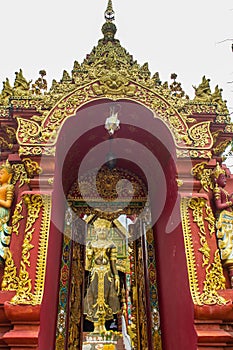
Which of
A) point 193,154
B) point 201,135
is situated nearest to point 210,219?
point 193,154

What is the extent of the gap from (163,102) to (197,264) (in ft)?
7.43

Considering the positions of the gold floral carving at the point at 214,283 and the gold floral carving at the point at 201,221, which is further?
the gold floral carving at the point at 201,221

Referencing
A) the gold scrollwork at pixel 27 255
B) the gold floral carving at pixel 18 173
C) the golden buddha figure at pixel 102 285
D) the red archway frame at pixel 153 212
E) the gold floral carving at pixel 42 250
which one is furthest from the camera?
the golden buddha figure at pixel 102 285

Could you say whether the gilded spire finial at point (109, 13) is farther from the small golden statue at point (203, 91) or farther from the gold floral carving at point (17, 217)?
the gold floral carving at point (17, 217)

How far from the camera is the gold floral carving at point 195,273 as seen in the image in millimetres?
3676

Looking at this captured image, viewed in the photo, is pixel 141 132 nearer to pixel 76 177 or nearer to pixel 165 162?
pixel 165 162

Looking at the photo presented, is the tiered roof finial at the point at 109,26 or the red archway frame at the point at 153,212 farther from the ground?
the tiered roof finial at the point at 109,26

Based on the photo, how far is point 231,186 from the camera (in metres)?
5.27

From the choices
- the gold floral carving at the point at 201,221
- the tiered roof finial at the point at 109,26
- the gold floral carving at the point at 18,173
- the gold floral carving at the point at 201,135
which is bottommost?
the gold floral carving at the point at 201,221

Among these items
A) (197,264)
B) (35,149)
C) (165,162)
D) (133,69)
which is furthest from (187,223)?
(133,69)

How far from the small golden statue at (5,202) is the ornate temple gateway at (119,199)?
0.05ft

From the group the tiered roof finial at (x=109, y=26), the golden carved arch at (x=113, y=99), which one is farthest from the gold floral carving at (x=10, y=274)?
the tiered roof finial at (x=109, y=26)

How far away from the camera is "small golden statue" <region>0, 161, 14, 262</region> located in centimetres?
417

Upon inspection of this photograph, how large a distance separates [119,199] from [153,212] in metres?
0.69
